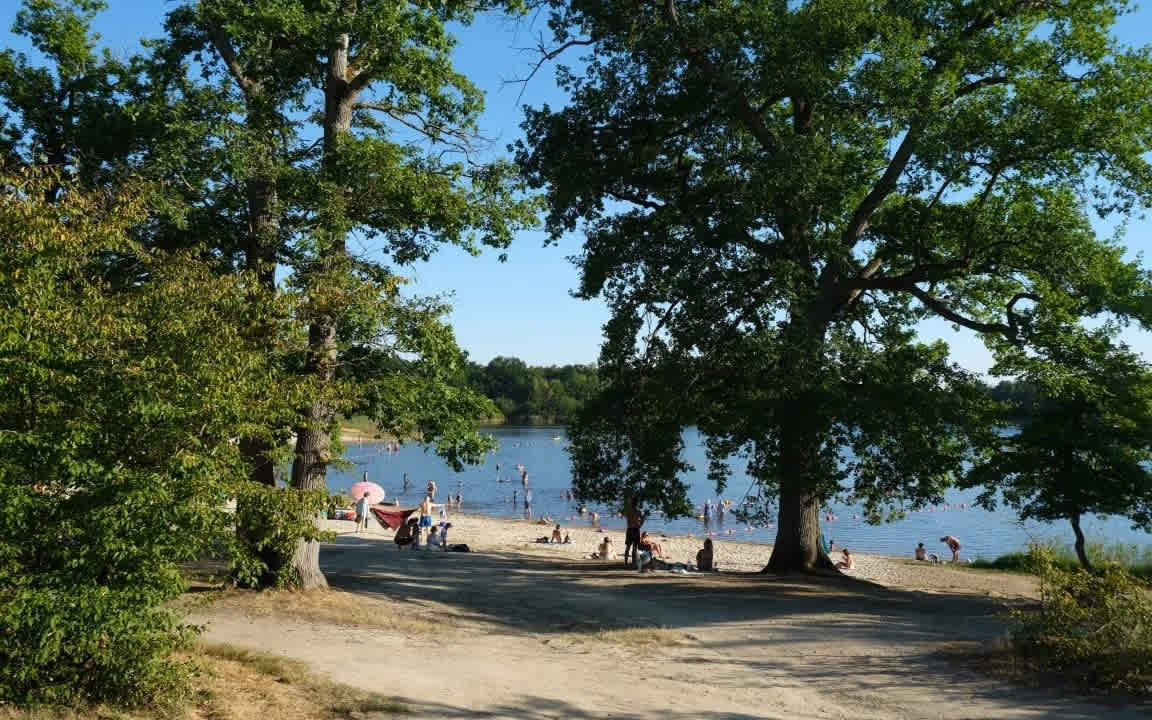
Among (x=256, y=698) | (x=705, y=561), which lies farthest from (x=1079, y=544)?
(x=256, y=698)

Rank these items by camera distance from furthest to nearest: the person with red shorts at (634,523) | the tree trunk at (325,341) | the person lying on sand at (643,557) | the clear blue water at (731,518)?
the clear blue water at (731,518), the person lying on sand at (643,557), the person with red shorts at (634,523), the tree trunk at (325,341)

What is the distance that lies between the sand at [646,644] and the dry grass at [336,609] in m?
0.07

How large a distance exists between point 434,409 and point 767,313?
20.2 feet

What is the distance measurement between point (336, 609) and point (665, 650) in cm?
495

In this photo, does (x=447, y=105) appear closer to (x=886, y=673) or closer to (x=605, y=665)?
(x=605, y=665)

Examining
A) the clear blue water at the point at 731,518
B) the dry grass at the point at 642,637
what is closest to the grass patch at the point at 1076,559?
the clear blue water at the point at 731,518

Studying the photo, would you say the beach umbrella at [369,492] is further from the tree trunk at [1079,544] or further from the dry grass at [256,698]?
the dry grass at [256,698]

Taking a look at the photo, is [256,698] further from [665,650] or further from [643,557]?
[643,557]

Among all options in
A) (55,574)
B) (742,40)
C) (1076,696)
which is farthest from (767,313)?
(55,574)

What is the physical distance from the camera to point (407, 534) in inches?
928

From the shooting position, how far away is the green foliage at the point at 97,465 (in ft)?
20.9

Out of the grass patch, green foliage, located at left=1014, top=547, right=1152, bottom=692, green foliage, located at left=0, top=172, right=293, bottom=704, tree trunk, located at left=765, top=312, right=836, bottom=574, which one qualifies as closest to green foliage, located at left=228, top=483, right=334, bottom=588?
green foliage, located at left=0, top=172, right=293, bottom=704

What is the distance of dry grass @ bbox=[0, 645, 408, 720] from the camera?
267 inches

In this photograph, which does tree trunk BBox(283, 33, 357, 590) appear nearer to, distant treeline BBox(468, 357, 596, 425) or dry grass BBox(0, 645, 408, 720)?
dry grass BBox(0, 645, 408, 720)
